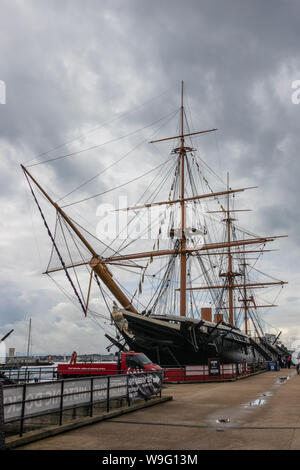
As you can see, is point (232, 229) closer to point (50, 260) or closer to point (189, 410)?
point (50, 260)

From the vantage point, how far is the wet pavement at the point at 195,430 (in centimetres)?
736

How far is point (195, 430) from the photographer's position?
879 centimetres

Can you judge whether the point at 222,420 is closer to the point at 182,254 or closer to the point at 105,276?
the point at 105,276

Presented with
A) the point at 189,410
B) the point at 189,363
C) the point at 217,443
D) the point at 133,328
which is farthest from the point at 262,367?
the point at 217,443

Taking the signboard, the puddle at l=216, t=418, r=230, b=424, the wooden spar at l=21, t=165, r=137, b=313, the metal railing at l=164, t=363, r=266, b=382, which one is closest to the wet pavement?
the puddle at l=216, t=418, r=230, b=424

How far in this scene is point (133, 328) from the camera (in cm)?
2803

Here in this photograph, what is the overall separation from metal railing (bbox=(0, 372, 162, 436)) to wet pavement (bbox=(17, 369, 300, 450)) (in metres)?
0.61

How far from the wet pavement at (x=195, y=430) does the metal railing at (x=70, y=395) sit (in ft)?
1.99

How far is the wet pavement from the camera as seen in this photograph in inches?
290

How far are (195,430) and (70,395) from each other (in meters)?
2.94

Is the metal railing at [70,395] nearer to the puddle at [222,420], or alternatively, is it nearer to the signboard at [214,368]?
the puddle at [222,420]

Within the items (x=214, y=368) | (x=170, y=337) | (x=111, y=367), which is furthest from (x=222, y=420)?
(x=170, y=337)

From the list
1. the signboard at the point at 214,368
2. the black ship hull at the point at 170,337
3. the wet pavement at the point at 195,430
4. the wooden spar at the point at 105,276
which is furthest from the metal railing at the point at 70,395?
the wooden spar at the point at 105,276
